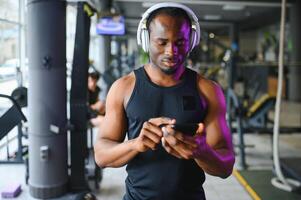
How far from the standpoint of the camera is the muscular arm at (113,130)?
3.87 feet

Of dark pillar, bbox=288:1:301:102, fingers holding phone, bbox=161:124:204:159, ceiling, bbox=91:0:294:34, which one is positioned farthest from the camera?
Answer: dark pillar, bbox=288:1:301:102

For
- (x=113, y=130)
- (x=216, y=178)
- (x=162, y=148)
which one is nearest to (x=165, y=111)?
(x=162, y=148)

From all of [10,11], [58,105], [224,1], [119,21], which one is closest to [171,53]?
[58,105]

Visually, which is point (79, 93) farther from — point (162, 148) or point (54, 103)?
point (162, 148)

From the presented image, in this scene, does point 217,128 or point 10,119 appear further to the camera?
point 10,119

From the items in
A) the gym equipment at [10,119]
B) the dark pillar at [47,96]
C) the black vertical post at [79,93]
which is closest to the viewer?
the gym equipment at [10,119]

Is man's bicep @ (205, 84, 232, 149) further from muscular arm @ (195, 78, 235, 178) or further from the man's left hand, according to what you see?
the man's left hand

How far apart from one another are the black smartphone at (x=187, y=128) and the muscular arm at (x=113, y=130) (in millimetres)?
273

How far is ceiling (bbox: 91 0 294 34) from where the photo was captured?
903cm

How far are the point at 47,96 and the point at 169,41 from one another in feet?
8.57

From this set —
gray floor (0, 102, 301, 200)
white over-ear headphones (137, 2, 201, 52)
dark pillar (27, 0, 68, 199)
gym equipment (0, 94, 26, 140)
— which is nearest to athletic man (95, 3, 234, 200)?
white over-ear headphones (137, 2, 201, 52)

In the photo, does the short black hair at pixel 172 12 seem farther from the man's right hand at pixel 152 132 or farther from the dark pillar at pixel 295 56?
the dark pillar at pixel 295 56

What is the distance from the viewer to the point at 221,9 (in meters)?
12.7

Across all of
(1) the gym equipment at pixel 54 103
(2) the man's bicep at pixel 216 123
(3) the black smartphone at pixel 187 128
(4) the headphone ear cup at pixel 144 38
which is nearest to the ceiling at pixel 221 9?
Result: (1) the gym equipment at pixel 54 103
